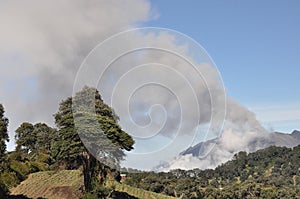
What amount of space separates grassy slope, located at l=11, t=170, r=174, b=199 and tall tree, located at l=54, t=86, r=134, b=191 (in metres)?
4.85

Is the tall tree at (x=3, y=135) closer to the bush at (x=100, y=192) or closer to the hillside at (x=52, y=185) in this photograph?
the bush at (x=100, y=192)

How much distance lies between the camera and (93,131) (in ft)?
122

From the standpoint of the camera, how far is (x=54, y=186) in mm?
47531

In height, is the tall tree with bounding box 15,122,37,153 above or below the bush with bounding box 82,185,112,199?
above

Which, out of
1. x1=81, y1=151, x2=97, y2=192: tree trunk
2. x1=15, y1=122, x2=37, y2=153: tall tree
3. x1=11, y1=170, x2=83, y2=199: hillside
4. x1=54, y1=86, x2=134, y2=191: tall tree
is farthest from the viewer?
x1=15, y1=122, x2=37, y2=153: tall tree

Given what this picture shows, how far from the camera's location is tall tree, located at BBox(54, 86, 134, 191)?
123ft

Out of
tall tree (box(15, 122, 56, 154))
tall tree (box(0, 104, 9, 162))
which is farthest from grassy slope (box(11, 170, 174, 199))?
tall tree (box(15, 122, 56, 154))

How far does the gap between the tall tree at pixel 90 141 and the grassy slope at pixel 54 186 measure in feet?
15.9

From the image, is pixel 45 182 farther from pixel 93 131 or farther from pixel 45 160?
pixel 45 160

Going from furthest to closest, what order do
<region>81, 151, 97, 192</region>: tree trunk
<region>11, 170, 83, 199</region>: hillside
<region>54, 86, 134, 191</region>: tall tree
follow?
<region>11, 170, 83, 199</region>: hillside, <region>81, 151, 97, 192</region>: tree trunk, <region>54, 86, 134, 191</region>: tall tree

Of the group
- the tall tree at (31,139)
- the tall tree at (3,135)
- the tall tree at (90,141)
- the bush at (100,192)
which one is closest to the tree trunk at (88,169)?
the tall tree at (90,141)

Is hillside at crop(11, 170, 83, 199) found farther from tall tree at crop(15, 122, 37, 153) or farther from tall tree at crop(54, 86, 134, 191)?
tall tree at crop(15, 122, 37, 153)

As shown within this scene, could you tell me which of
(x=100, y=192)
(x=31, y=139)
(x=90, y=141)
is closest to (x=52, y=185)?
(x=100, y=192)

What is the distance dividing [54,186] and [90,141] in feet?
45.7
